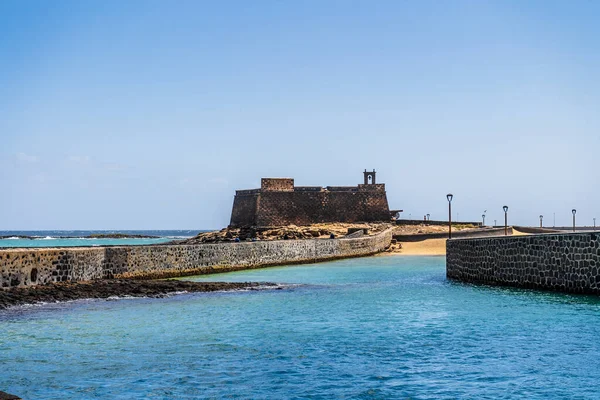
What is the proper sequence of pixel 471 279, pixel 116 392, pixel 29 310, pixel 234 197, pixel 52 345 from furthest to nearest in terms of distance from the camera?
pixel 234 197 → pixel 471 279 → pixel 29 310 → pixel 52 345 → pixel 116 392

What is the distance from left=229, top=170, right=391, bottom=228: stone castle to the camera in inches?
2511

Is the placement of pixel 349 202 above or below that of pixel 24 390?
above

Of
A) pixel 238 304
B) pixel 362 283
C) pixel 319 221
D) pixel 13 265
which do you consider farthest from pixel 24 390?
pixel 319 221

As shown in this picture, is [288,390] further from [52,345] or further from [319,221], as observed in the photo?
[319,221]

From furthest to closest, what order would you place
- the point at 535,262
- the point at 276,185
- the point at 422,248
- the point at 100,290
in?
the point at 276,185 < the point at 422,248 < the point at 100,290 < the point at 535,262

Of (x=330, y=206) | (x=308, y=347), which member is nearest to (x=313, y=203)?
(x=330, y=206)

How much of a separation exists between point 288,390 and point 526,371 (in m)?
3.57

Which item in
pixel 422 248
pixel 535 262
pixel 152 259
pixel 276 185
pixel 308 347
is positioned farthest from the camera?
pixel 276 185

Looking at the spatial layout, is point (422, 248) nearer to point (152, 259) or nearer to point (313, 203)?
point (313, 203)

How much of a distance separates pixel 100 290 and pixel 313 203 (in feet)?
146

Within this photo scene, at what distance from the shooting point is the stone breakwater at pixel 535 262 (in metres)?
18.3

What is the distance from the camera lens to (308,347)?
1284cm

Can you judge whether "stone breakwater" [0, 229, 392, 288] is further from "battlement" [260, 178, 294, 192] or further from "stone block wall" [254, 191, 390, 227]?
"battlement" [260, 178, 294, 192]

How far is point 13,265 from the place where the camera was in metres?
19.9
